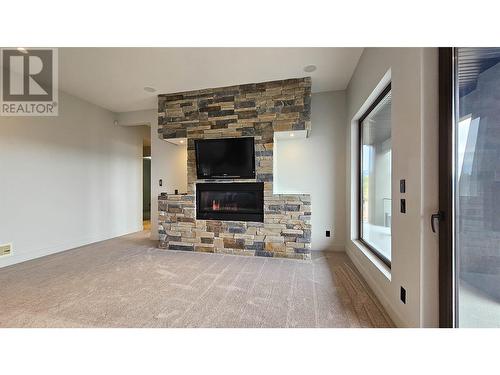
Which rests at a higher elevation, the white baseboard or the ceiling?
the ceiling

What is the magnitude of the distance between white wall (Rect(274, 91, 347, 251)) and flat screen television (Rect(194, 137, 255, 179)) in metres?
0.68

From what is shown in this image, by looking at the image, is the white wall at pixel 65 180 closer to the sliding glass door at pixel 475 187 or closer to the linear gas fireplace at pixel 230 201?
the linear gas fireplace at pixel 230 201

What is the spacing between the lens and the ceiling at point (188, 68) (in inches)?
95.5

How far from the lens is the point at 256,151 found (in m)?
3.29

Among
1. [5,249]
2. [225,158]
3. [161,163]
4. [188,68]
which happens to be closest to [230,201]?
[225,158]

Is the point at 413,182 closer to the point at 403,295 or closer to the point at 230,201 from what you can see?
the point at 403,295

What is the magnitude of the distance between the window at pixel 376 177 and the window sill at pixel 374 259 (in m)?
0.05

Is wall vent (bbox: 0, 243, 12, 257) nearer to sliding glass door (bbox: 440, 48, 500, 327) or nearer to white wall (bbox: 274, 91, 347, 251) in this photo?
white wall (bbox: 274, 91, 347, 251)

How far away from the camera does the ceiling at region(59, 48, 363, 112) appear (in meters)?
2.43

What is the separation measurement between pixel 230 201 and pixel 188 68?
208cm

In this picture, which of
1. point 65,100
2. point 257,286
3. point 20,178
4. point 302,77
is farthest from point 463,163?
point 65,100

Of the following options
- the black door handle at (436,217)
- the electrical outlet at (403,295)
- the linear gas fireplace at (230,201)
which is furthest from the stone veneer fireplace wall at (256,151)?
the black door handle at (436,217)

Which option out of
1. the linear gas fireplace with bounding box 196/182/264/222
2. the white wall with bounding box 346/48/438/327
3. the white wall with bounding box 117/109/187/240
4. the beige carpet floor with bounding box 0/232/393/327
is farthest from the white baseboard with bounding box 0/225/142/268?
the white wall with bounding box 346/48/438/327
